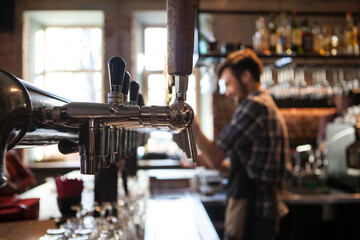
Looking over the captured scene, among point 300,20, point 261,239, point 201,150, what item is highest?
point 300,20

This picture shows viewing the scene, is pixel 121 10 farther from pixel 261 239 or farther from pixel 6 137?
pixel 261 239

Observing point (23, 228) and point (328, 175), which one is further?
point (328, 175)

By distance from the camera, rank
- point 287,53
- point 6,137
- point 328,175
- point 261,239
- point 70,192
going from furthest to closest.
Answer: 1. point 328,175
2. point 287,53
3. point 261,239
4. point 70,192
5. point 6,137

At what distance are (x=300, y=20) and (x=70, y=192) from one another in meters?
4.73

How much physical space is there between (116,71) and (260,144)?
4.51 ft

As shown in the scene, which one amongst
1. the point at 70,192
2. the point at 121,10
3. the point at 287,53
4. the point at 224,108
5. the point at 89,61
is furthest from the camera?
the point at 224,108

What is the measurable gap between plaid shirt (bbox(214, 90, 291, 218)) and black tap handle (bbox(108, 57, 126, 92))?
1.31 m

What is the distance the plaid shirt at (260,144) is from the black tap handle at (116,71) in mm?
1313

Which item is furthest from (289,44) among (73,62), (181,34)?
(181,34)

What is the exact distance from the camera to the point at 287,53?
284 centimetres

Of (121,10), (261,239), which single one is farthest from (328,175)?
(121,10)

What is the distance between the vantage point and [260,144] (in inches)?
72.0

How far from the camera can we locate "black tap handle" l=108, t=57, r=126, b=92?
0.61 m

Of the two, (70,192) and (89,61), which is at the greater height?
(89,61)
